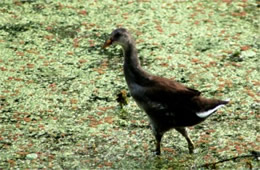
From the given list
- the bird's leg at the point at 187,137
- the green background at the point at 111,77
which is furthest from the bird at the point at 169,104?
the green background at the point at 111,77

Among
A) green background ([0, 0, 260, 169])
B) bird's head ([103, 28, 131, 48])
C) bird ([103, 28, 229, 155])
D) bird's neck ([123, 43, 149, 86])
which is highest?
bird's head ([103, 28, 131, 48])

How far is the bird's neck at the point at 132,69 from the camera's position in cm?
332

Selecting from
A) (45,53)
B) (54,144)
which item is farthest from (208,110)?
(45,53)

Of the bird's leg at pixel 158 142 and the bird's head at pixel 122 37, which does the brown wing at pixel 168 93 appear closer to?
the bird's leg at pixel 158 142

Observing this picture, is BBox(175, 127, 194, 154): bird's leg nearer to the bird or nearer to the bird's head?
the bird

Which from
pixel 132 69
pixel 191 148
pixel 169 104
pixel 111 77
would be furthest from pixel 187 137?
pixel 111 77

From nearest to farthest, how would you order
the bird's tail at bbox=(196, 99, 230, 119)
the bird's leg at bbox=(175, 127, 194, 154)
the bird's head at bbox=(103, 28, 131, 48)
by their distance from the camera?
the bird's tail at bbox=(196, 99, 230, 119), the bird's leg at bbox=(175, 127, 194, 154), the bird's head at bbox=(103, 28, 131, 48)

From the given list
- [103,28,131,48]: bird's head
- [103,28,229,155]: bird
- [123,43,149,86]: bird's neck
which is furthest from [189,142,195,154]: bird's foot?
[103,28,131,48]: bird's head

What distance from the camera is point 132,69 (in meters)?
3.37

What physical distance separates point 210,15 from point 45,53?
1243 millimetres

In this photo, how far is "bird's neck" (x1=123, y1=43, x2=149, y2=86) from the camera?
3.32 metres

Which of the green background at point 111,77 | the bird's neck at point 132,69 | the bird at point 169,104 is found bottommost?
the green background at point 111,77

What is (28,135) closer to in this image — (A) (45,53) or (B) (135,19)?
(A) (45,53)

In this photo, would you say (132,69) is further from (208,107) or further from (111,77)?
(111,77)
